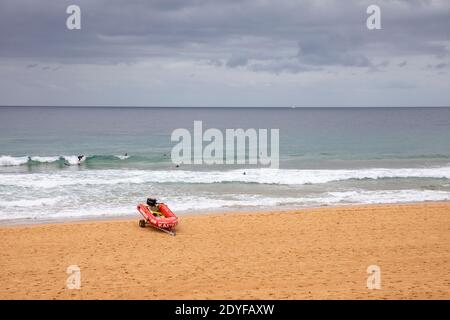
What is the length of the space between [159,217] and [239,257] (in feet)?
14.1

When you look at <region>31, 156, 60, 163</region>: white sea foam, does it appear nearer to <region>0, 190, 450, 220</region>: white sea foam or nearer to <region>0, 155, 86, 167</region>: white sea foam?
<region>0, 155, 86, 167</region>: white sea foam

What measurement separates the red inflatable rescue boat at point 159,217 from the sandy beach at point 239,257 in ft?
1.13

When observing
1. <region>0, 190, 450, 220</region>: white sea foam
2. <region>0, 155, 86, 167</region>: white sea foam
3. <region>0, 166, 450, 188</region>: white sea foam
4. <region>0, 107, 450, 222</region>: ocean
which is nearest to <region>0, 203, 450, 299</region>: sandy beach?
<region>0, 190, 450, 220</region>: white sea foam

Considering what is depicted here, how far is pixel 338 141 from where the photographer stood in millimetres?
56500

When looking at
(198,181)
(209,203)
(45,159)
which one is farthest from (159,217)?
(45,159)

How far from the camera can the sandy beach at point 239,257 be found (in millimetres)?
10727

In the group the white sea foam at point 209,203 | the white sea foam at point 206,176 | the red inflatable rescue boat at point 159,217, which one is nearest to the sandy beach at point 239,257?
the red inflatable rescue boat at point 159,217

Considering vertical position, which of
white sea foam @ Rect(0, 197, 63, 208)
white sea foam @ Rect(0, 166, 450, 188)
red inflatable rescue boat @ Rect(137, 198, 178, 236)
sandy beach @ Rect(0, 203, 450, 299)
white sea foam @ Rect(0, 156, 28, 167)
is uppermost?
white sea foam @ Rect(0, 156, 28, 167)

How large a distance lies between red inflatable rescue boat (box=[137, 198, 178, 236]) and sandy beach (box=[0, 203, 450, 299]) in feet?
1.13

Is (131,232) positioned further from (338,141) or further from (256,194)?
(338,141)

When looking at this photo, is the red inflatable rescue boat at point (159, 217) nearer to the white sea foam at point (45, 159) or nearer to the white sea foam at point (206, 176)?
the white sea foam at point (206, 176)

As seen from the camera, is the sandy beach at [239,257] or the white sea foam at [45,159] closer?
the sandy beach at [239,257]

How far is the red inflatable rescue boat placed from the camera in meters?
15.8

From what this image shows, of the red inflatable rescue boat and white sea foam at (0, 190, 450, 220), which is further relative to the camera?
white sea foam at (0, 190, 450, 220)
